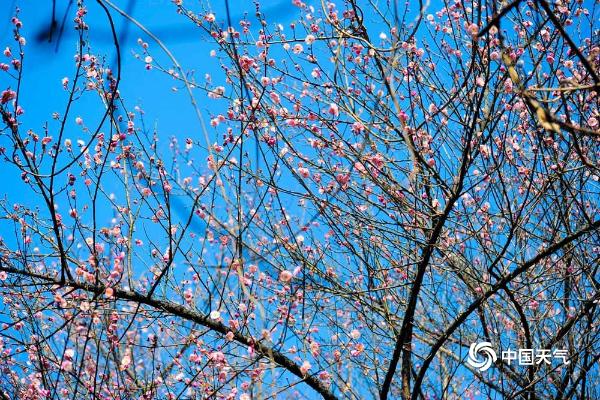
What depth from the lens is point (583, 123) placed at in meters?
4.86

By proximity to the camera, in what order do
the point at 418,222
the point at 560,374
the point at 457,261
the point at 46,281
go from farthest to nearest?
the point at 560,374, the point at 457,261, the point at 418,222, the point at 46,281

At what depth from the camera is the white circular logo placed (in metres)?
5.02

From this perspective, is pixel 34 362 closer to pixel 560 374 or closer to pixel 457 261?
pixel 457 261

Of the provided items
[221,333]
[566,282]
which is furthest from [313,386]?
[566,282]

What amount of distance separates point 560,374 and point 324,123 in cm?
271
